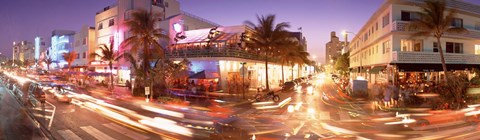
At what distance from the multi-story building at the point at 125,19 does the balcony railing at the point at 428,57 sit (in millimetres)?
28913

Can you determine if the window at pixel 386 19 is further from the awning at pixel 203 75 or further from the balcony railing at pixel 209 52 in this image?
the awning at pixel 203 75

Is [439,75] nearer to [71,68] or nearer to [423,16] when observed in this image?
[423,16]

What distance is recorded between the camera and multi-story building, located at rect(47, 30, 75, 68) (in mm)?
77875

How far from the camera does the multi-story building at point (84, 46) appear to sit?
207 feet

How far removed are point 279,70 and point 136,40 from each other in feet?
134

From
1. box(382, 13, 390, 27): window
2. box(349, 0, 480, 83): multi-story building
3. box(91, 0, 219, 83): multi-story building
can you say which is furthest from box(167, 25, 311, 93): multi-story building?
box(382, 13, 390, 27): window

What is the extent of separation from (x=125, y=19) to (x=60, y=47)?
1709 inches

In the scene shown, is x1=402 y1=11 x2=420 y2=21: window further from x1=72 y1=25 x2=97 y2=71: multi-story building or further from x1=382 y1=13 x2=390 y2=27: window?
x1=72 y1=25 x2=97 y2=71: multi-story building

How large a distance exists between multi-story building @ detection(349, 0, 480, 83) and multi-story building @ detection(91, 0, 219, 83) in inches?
1051

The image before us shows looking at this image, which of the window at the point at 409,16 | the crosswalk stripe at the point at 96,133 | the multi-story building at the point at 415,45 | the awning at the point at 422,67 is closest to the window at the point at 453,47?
the multi-story building at the point at 415,45

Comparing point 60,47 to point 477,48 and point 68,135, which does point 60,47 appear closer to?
point 68,135

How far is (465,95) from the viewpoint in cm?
1925

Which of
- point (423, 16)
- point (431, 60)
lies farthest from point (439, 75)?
point (423, 16)

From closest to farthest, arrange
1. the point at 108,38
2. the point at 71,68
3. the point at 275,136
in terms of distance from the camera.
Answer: the point at 275,136 → the point at 108,38 → the point at 71,68
